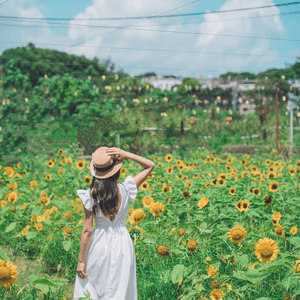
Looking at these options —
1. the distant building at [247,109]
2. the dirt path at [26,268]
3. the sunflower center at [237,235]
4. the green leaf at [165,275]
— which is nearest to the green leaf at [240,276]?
the sunflower center at [237,235]

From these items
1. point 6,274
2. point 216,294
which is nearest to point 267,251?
point 216,294

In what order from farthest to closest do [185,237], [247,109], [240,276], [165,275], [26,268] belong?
1. [247,109]
2. [26,268]
3. [185,237]
4. [165,275]
5. [240,276]

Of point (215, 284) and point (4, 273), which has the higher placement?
point (4, 273)

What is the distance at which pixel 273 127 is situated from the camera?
13672 mm

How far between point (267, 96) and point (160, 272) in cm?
2893

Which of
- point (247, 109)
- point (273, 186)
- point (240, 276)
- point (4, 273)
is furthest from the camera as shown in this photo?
point (247, 109)

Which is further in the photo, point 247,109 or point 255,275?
point 247,109

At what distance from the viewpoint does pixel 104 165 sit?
7.89 feet

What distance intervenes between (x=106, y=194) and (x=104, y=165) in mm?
204

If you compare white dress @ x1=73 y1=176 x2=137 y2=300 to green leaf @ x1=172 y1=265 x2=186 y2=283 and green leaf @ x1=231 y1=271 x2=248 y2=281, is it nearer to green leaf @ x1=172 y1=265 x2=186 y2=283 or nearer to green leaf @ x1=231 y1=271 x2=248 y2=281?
green leaf @ x1=172 y1=265 x2=186 y2=283

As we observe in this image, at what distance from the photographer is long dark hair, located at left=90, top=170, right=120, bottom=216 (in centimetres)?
244

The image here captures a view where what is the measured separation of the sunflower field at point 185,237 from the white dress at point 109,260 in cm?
24

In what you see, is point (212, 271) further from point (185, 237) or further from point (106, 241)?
point (185, 237)

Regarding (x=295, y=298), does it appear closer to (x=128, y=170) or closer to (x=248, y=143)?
(x=128, y=170)
